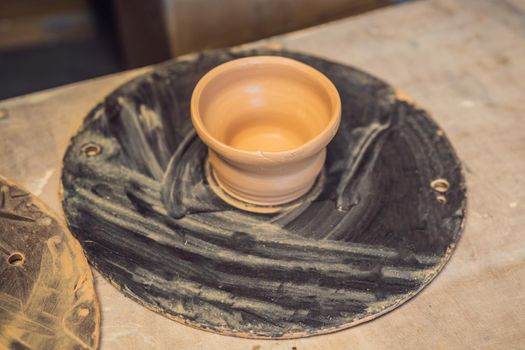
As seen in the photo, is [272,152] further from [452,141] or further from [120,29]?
[120,29]

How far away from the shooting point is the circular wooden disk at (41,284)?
76 cm

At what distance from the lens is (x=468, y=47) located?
1.32 metres

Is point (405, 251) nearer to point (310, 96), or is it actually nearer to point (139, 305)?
point (310, 96)

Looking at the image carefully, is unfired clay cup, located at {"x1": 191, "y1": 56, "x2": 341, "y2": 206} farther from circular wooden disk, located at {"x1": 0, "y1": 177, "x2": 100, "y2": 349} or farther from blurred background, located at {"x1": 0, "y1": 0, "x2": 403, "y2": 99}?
blurred background, located at {"x1": 0, "y1": 0, "x2": 403, "y2": 99}

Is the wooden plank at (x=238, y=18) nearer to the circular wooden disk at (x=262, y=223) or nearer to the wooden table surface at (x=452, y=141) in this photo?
the wooden table surface at (x=452, y=141)

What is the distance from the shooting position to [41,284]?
0.82m

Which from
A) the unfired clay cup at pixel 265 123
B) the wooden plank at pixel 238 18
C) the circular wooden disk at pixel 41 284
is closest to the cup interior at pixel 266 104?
the unfired clay cup at pixel 265 123

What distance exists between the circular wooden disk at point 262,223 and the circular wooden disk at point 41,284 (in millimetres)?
37

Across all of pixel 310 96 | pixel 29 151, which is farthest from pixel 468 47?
pixel 29 151

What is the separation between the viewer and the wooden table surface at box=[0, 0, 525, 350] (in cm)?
80

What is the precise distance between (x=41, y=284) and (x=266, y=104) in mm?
516

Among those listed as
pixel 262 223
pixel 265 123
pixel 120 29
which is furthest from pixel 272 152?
pixel 120 29

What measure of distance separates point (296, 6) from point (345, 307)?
3.70ft

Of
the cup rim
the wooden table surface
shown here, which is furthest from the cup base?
the wooden table surface
